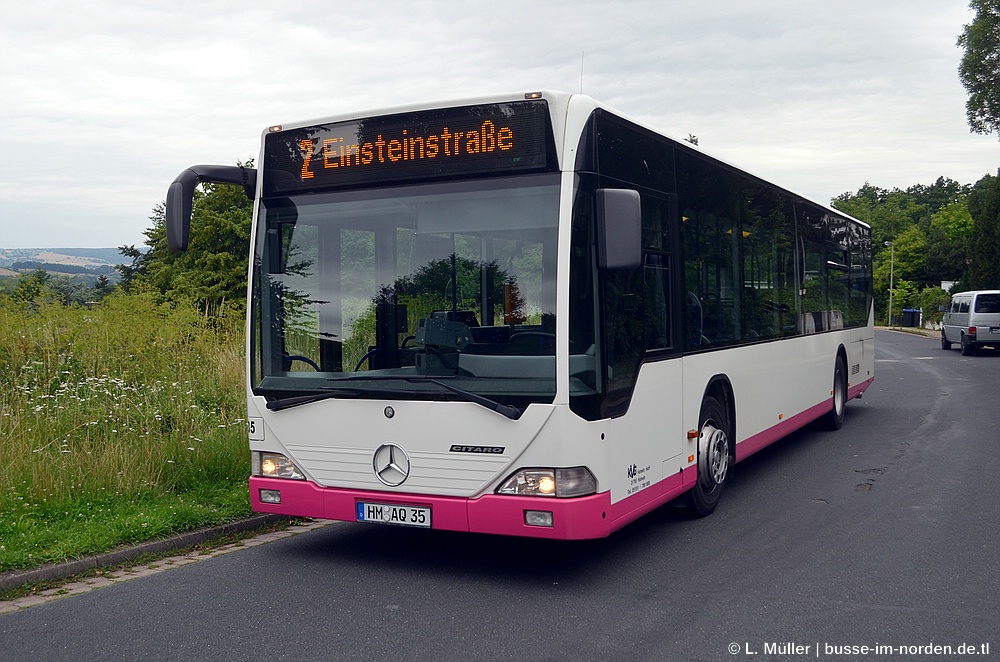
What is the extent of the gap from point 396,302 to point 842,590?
3155 millimetres

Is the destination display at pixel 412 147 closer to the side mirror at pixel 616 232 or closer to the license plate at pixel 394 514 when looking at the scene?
the side mirror at pixel 616 232

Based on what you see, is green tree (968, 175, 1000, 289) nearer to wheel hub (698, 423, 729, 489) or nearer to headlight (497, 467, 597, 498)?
wheel hub (698, 423, 729, 489)

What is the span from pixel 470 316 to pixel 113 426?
4549mm

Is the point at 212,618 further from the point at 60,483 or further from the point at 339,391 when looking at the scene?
the point at 60,483

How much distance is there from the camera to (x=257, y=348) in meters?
6.58

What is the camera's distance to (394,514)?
606 cm

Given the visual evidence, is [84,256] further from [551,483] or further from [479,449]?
[551,483]

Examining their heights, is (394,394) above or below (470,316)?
below

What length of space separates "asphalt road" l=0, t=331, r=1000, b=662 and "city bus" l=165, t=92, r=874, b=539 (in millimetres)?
442

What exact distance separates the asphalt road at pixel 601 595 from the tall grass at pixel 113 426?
2.86 feet

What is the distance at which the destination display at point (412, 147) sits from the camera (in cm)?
589

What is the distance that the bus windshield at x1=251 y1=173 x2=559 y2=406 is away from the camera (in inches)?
229

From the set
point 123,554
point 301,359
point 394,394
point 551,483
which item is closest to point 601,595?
point 551,483

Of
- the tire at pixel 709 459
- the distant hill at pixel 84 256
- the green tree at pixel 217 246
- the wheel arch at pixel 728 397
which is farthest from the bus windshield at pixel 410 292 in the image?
the distant hill at pixel 84 256
